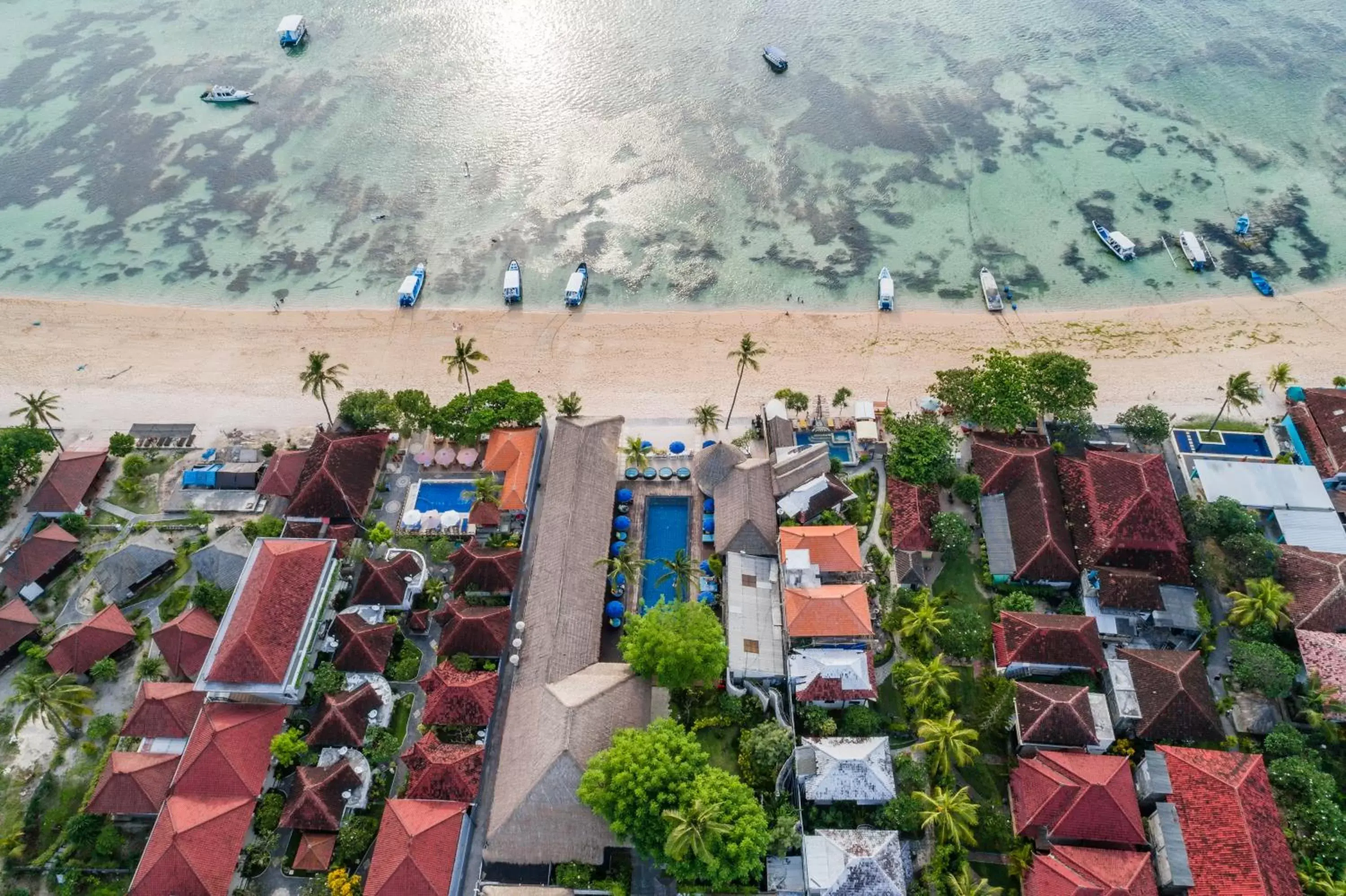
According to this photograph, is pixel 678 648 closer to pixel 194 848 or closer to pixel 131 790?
pixel 194 848

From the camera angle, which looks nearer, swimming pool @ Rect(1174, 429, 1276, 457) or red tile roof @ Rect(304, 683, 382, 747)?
red tile roof @ Rect(304, 683, 382, 747)

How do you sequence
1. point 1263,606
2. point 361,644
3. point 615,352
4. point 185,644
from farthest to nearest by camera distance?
point 615,352, point 185,644, point 361,644, point 1263,606

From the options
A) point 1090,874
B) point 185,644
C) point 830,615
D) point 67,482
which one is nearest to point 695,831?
point 830,615

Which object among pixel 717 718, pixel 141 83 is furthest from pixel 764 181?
pixel 141 83

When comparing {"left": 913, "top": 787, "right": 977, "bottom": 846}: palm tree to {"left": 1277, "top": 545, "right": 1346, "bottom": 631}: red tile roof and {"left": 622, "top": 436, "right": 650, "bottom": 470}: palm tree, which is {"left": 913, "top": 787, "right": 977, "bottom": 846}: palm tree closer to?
{"left": 1277, "top": 545, "right": 1346, "bottom": 631}: red tile roof

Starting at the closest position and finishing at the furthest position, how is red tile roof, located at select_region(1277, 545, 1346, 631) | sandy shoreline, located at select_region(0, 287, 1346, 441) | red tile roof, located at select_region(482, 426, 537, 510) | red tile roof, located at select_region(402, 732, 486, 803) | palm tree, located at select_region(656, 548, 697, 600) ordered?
1. red tile roof, located at select_region(402, 732, 486, 803)
2. red tile roof, located at select_region(1277, 545, 1346, 631)
3. palm tree, located at select_region(656, 548, 697, 600)
4. red tile roof, located at select_region(482, 426, 537, 510)
5. sandy shoreline, located at select_region(0, 287, 1346, 441)

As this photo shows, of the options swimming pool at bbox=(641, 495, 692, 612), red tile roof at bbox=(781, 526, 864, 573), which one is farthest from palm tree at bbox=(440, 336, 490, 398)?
red tile roof at bbox=(781, 526, 864, 573)

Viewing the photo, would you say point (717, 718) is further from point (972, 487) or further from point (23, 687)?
point (23, 687)
